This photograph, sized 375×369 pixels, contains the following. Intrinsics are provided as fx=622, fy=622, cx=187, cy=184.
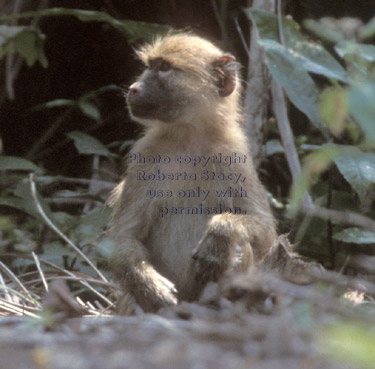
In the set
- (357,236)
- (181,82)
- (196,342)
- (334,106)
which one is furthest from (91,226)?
→ (334,106)

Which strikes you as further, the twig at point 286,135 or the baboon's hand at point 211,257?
the twig at point 286,135

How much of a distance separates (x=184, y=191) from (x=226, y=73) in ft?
3.72

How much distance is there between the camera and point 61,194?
6.29 m

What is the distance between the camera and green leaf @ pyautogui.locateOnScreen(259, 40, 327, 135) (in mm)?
4843

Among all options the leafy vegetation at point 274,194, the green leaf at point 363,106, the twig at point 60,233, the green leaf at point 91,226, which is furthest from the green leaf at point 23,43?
the green leaf at point 363,106

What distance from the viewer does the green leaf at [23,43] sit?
6215mm

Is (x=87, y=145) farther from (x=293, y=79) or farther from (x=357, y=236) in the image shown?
(x=357, y=236)

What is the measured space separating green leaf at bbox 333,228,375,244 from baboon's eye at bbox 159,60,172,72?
185 centimetres

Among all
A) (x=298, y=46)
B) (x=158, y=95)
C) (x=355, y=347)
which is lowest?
(x=355, y=347)

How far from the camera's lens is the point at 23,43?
6.44 metres

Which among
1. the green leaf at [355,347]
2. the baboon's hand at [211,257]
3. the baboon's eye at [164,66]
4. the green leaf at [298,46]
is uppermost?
the green leaf at [298,46]

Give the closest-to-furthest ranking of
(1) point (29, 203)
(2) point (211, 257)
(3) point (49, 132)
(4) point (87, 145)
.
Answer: (2) point (211, 257) → (1) point (29, 203) → (4) point (87, 145) → (3) point (49, 132)

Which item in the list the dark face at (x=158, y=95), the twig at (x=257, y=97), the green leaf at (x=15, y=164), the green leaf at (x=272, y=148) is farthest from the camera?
the green leaf at (x=15, y=164)

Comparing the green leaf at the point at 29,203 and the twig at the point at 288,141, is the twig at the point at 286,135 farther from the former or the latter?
the green leaf at the point at 29,203
